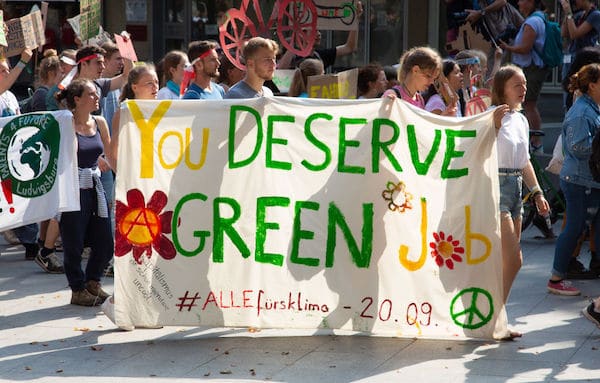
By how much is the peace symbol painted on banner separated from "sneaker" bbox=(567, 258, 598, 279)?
2.43 metres

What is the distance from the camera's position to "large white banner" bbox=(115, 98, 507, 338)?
6.64 m

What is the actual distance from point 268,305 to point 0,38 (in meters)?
4.61

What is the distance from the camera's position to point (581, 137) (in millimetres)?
7977

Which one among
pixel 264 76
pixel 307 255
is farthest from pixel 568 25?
pixel 307 255

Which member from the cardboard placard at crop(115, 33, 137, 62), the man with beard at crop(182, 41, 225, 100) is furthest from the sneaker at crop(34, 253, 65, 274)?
the man with beard at crop(182, 41, 225, 100)

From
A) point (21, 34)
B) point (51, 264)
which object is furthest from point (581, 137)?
point (21, 34)

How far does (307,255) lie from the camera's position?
6727 mm

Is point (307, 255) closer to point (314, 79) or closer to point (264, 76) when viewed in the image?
point (264, 76)

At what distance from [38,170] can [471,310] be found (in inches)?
127

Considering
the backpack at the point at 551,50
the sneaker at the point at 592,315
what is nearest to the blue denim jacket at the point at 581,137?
the sneaker at the point at 592,315

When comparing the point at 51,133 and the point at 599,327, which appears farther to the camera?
the point at 51,133

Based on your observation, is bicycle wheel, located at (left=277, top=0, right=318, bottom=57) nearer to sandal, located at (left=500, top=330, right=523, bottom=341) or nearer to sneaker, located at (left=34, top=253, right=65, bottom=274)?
sneaker, located at (left=34, top=253, right=65, bottom=274)

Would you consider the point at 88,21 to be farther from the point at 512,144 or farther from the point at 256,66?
the point at 512,144

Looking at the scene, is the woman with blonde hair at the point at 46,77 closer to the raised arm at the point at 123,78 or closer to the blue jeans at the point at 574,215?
the raised arm at the point at 123,78
